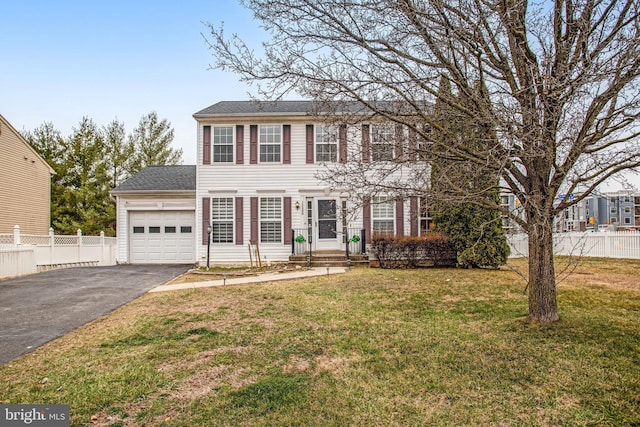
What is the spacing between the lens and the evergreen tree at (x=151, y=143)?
28016 millimetres

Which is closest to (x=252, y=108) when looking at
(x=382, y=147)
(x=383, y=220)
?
(x=383, y=220)

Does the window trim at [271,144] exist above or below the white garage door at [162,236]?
above

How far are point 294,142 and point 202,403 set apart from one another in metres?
11.7

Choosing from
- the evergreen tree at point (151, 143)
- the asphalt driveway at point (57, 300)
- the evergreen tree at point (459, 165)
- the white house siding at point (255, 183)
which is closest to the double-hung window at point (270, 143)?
the white house siding at point (255, 183)

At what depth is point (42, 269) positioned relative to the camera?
13031 mm

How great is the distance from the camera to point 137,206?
608 inches

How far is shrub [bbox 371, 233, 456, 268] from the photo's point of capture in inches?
464

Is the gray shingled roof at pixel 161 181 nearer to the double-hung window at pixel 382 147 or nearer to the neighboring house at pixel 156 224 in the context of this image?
the neighboring house at pixel 156 224

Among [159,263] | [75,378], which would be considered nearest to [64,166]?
[159,263]

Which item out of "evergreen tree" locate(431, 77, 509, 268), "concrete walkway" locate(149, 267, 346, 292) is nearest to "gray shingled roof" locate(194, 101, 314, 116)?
"concrete walkway" locate(149, 267, 346, 292)

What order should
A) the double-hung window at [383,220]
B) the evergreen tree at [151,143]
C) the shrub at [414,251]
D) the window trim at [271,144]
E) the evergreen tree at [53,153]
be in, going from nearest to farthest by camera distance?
1. the shrub at [414,251]
2. the double-hung window at [383,220]
3. the window trim at [271,144]
4. the evergreen tree at [53,153]
5. the evergreen tree at [151,143]

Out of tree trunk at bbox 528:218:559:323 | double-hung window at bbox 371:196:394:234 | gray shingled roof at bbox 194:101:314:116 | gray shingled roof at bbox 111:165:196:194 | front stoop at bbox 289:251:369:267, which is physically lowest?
front stoop at bbox 289:251:369:267

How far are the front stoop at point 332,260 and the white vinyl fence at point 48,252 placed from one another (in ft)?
27.5

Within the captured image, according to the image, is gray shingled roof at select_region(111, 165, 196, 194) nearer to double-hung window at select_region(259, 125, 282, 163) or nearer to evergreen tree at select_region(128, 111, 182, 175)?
double-hung window at select_region(259, 125, 282, 163)
